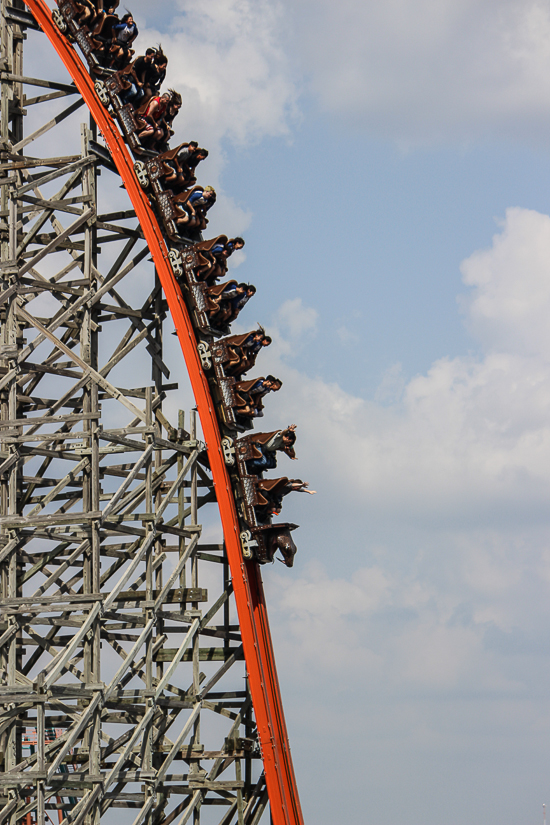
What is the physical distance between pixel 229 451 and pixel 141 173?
17.6 ft

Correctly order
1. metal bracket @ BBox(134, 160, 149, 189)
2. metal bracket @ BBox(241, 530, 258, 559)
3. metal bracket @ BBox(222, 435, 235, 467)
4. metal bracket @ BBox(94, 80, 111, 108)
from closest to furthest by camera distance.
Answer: metal bracket @ BBox(241, 530, 258, 559), metal bracket @ BBox(222, 435, 235, 467), metal bracket @ BBox(134, 160, 149, 189), metal bracket @ BBox(94, 80, 111, 108)

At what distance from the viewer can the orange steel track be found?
22.3 metres

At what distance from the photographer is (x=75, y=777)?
20234 millimetres

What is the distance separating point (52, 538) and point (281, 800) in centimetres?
601

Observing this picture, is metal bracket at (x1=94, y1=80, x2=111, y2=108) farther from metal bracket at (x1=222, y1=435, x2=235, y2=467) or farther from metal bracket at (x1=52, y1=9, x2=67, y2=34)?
metal bracket at (x1=222, y1=435, x2=235, y2=467)

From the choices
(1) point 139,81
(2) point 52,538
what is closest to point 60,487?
(2) point 52,538

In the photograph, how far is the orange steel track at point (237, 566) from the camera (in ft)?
73.2

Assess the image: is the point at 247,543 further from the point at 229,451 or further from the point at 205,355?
the point at 205,355

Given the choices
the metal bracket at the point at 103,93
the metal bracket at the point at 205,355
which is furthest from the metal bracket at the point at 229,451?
the metal bracket at the point at 103,93

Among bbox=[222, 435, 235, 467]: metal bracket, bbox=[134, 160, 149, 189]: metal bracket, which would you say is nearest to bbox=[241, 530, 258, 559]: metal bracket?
bbox=[222, 435, 235, 467]: metal bracket

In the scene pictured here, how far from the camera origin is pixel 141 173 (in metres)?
23.6

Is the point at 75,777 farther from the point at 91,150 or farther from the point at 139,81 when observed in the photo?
the point at 139,81

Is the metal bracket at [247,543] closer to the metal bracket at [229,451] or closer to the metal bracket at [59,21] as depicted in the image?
the metal bracket at [229,451]

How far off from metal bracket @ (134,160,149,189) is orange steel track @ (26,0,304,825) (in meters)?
0.09
